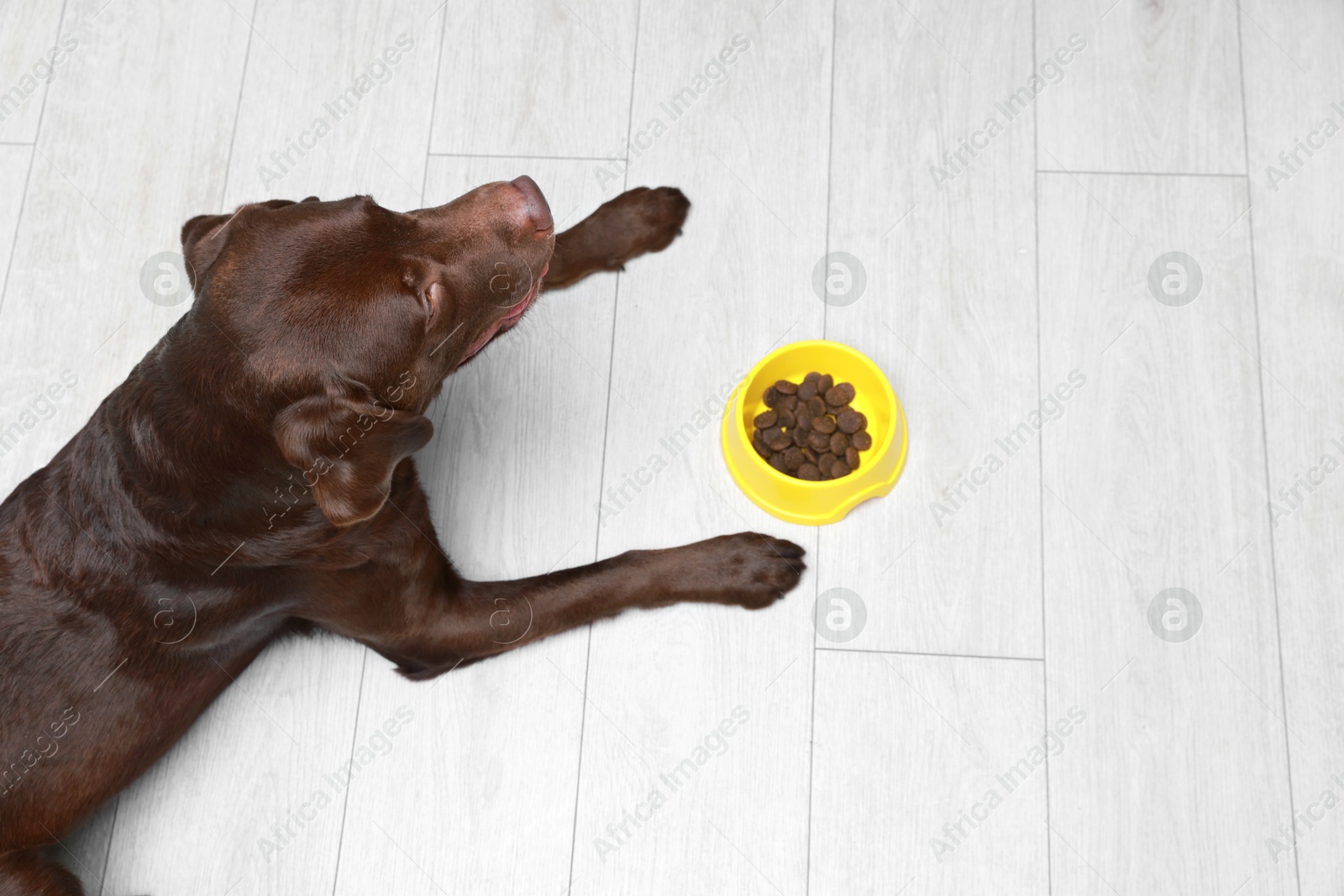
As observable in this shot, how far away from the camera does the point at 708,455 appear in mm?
2510

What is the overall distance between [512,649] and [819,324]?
3.24 ft

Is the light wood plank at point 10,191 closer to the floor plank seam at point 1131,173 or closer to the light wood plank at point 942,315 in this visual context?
the light wood plank at point 942,315

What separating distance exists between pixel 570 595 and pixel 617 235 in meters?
0.84

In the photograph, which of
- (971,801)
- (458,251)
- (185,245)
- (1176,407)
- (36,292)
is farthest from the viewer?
(36,292)

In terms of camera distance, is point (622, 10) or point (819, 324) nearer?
point (819, 324)

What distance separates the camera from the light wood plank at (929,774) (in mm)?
2240

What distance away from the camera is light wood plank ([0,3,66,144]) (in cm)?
285

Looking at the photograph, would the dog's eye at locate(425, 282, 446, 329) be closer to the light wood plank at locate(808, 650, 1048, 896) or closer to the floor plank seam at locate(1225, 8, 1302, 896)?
the light wood plank at locate(808, 650, 1048, 896)

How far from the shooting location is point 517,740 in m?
2.34

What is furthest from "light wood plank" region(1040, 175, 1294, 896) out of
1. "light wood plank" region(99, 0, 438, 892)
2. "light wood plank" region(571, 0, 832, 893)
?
"light wood plank" region(99, 0, 438, 892)

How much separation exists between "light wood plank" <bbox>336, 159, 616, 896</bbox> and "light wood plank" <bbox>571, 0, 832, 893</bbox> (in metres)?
0.06

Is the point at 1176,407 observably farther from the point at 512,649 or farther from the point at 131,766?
the point at 131,766

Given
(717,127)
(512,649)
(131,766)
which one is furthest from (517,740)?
(717,127)
